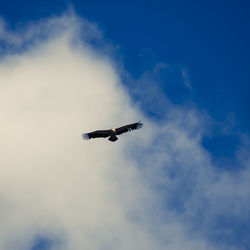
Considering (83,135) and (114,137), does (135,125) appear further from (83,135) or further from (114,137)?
(83,135)

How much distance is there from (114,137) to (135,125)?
8.57ft

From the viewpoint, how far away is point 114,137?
23.8 metres

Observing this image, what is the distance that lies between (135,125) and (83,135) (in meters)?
5.74

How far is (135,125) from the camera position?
24141mm

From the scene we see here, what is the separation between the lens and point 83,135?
2427 centimetres

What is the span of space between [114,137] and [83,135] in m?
3.43

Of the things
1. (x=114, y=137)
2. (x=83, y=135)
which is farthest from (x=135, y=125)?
(x=83, y=135)
